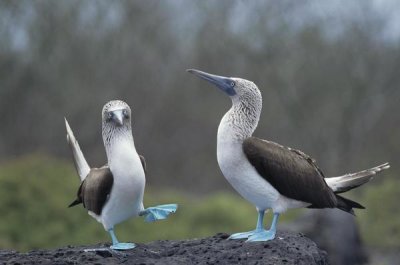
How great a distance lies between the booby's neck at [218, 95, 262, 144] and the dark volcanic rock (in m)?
0.70

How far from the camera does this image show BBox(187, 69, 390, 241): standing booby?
5.20 metres

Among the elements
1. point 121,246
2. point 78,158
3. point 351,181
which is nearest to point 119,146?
point 121,246

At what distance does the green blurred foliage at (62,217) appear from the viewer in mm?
11805

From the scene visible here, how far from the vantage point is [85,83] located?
2070 cm

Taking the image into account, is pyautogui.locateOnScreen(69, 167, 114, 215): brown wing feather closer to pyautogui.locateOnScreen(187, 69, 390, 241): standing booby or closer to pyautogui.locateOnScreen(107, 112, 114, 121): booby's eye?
pyautogui.locateOnScreen(107, 112, 114, 121): booby's eye

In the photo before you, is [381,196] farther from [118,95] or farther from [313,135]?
[118,95]

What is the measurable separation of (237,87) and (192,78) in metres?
17.0

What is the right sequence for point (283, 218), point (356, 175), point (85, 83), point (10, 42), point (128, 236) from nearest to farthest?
point (356, 175) → point (128, 236) → point (283, 218) → point (10, 42) → point (85, 83)

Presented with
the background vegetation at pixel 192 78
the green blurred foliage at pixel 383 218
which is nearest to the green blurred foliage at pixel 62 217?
the green blurred foliage at pixel 383 218

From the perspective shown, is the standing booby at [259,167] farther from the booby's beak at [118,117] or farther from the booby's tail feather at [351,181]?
the booby's beak at [118,117]

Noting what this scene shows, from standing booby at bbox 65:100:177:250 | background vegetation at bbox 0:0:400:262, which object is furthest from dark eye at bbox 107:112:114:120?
background vegetation at bbox 0:0:400:262

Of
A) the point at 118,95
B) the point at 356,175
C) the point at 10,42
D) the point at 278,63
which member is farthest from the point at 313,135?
the point at 356,175

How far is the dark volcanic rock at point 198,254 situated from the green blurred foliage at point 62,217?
19.5ft

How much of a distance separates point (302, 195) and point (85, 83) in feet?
52.2
